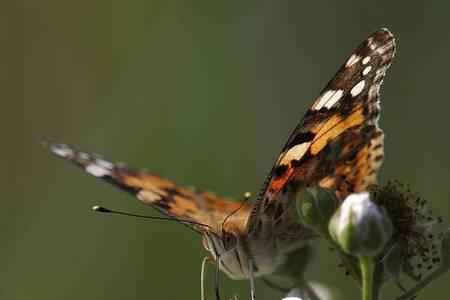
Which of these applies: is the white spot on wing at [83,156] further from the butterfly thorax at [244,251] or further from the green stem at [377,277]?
the green stem at [377,277]

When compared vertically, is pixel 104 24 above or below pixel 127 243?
above

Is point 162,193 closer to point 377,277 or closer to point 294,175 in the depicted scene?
point 294,175

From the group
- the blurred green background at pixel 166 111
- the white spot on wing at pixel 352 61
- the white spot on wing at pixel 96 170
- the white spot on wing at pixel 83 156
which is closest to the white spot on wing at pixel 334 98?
the white spot on wing at pixel 352 61

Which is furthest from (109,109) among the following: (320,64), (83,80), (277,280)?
(277,280)

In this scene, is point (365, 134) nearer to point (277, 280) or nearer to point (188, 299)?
point (277, 280)

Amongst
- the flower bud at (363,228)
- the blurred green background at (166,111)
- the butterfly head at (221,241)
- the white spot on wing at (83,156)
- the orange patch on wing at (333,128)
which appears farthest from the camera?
the blurred green background at (166,111)

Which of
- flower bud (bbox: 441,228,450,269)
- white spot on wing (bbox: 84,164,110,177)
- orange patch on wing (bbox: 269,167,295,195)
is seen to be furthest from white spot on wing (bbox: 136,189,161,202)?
flower bud (bbox: 441,228,450,269)

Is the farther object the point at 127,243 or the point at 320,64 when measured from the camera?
the point at 320,64
